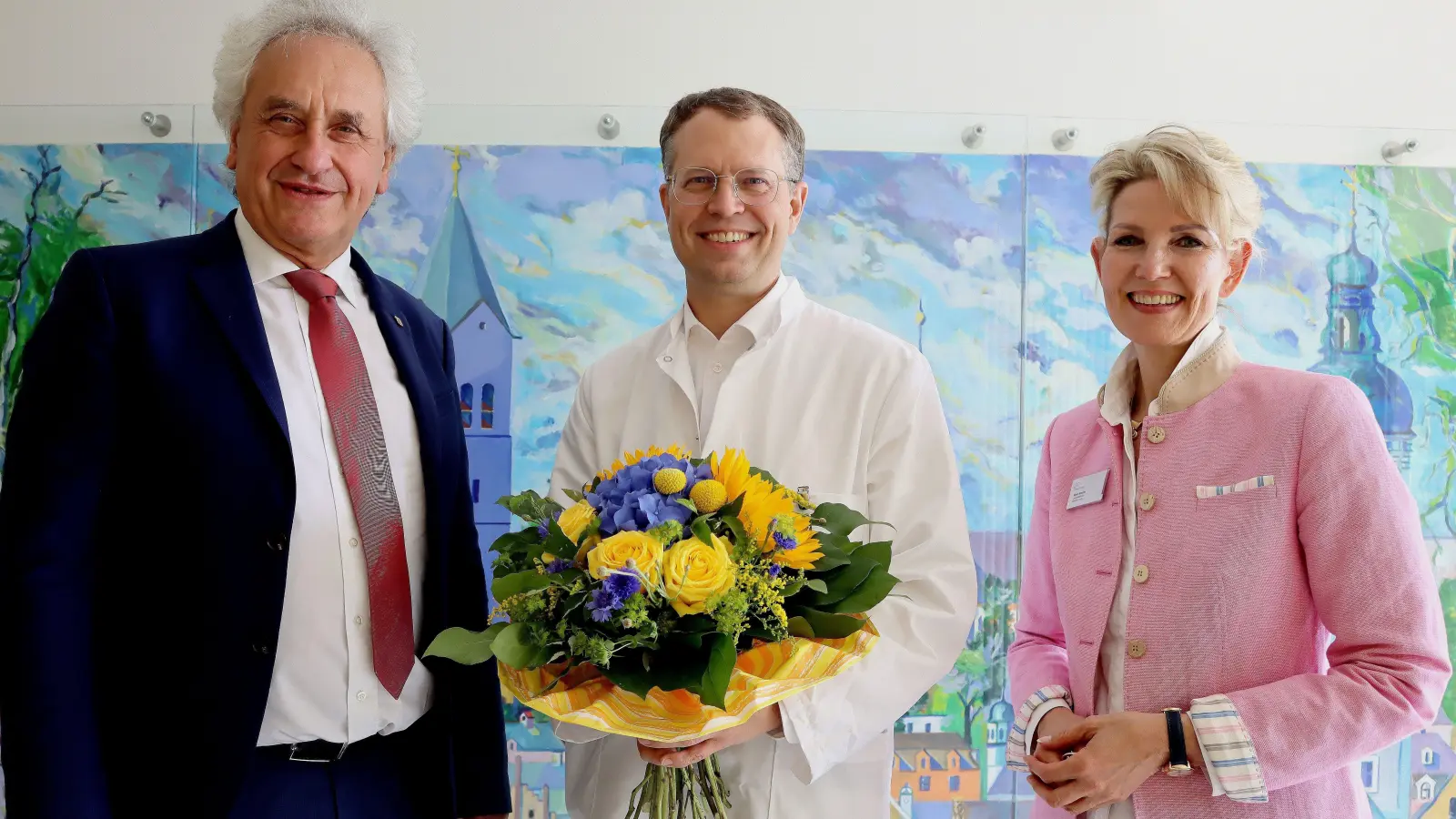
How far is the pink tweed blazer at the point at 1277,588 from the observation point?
5.81 ft

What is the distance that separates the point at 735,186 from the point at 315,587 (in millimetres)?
1106

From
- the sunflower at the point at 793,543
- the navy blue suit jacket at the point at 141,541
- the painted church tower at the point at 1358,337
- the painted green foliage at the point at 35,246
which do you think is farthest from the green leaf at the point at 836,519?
the painted green foliage at the point at 35,246

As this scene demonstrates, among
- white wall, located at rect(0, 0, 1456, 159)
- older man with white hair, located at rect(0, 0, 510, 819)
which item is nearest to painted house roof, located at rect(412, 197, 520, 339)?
white wall, located at rect(0, 0, 1456, 159)

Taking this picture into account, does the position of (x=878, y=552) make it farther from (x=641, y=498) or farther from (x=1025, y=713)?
(x=1025, y=713)

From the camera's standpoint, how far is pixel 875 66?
11.4 ft

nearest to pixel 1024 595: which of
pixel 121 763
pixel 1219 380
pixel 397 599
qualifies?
pixel 1219 380

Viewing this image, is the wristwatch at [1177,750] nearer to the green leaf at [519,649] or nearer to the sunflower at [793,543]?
the sunflower at [793,543]

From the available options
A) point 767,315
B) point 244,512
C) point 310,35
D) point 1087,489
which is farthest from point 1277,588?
point 310,35

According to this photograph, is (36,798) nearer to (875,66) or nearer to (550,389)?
(550,389)

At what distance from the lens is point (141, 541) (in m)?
1.72

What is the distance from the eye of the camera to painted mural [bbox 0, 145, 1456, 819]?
10.5ft

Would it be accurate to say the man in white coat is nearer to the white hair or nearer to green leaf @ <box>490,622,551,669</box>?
green leaf @ <box>490,622,551,669</box>

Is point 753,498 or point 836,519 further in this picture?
point 836,519

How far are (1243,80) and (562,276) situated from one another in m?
2.40
